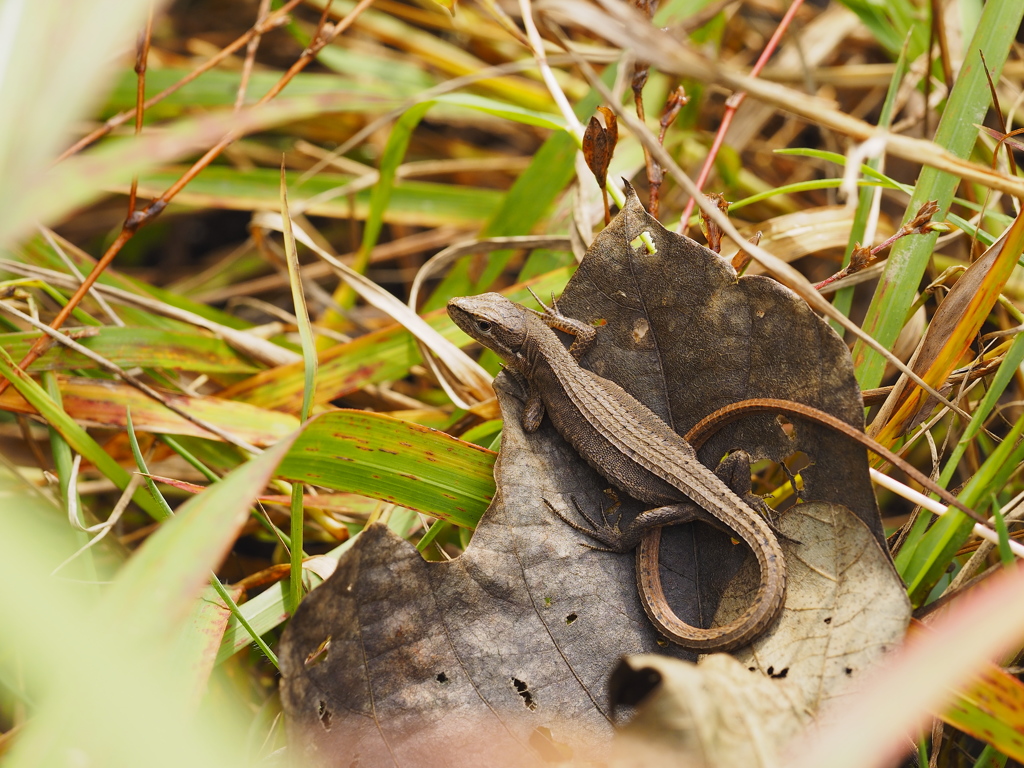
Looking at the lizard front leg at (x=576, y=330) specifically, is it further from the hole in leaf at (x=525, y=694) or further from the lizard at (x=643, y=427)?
the hole in leaf at (x=525, y=694)

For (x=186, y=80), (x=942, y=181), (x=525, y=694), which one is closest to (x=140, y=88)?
(x=186, y=80)

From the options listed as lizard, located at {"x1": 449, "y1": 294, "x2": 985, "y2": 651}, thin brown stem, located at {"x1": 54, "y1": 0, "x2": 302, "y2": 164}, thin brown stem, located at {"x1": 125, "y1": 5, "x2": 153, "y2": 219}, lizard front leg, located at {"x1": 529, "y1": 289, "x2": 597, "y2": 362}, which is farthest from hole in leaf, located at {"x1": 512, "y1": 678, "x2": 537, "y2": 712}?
thin brown stem, located at {"x1": 54, "y1": 0, "x2": 302, "y2": 164}

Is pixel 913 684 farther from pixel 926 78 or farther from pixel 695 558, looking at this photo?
pixel 926 78

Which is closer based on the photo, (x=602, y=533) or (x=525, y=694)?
(x=525, y=694)

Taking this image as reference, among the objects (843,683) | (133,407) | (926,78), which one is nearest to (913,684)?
(843,683)

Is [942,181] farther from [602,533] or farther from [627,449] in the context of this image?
[602,533]

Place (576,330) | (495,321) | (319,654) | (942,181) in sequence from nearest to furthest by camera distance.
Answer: (319,654) → (942,181) → (576,330) → (495,321)

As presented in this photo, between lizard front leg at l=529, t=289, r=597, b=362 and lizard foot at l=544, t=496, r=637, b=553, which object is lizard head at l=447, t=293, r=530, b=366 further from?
lizard foot at l=544, t=496, r=637, b=553
